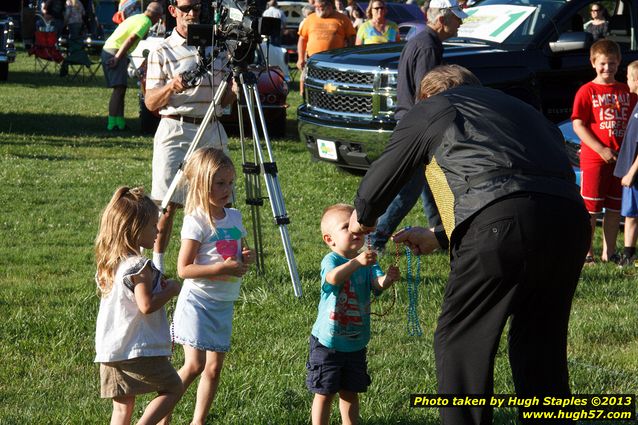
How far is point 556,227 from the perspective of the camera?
410cm

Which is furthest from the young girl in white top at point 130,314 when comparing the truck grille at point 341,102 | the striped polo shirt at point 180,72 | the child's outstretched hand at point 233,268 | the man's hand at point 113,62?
the man's hand at point 113,62

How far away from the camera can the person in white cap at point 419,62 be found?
8.31 meters

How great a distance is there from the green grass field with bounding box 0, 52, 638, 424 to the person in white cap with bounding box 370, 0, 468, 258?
17.6 inches

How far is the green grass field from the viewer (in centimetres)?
553

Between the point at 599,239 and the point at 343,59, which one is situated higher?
the point at 343,59

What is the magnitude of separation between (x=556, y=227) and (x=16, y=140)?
12.0 metres

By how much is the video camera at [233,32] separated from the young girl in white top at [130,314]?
8.50ft

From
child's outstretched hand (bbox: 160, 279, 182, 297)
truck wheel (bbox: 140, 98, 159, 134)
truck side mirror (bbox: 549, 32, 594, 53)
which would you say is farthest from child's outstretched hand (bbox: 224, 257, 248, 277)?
truck wheel (bbox: 140, 98, 159, 134)

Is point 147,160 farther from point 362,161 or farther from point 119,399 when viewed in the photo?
point 119,399

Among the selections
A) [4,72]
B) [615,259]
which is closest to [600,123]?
[615,259]

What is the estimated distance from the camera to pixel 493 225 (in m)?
4.05

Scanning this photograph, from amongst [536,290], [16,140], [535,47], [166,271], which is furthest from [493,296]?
[16,140]

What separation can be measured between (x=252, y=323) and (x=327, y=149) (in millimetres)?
5008

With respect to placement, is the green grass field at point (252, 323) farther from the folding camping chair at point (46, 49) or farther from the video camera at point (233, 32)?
the folding camping chair at point (46, 49)
